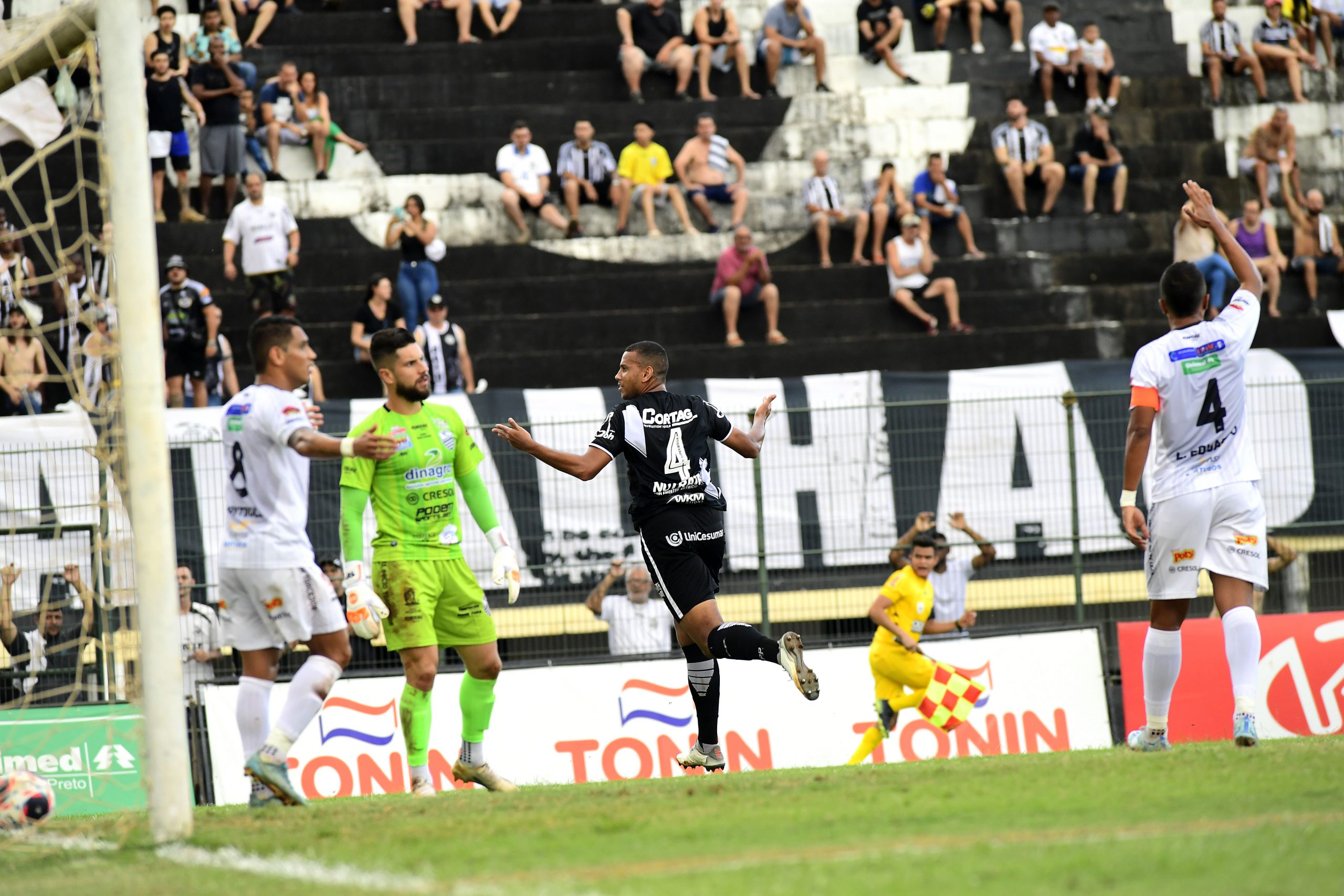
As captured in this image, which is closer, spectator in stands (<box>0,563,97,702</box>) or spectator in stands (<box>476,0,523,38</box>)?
spectator in stands (<box>0,563,97,702</box>)

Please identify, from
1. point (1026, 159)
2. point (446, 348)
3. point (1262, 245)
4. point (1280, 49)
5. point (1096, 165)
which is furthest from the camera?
point (1280, 49)

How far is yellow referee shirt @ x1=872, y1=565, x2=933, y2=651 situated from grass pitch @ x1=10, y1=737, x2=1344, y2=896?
518 centimetres

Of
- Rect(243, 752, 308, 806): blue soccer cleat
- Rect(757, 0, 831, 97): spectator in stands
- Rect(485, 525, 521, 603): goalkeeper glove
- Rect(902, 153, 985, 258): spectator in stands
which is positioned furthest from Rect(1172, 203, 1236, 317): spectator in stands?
Rect(243, 752, 308, 806): blue soccer cleat

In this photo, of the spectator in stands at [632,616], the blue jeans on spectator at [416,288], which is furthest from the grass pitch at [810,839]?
the blue jeans on spectator at [416,288]

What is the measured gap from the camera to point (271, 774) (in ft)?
23.5

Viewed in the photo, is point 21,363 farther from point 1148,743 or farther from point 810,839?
point 810,839

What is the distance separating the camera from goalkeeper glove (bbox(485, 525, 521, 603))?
8000mm

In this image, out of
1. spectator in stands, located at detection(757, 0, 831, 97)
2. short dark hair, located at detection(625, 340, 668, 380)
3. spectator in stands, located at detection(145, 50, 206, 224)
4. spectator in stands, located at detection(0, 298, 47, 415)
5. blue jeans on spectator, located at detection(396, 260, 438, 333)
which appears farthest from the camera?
spectator in stands, located at detection(757, 0, 831, 97)

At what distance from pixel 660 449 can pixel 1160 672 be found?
2.96 meters

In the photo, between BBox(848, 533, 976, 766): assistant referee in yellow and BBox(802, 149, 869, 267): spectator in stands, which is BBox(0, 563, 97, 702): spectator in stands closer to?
BBox(848, 533, 976, 766): assistant referee in yellow

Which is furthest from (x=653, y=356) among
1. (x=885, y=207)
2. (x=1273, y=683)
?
(x=885, y=207)

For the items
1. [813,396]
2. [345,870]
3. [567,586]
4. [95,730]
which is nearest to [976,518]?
[813,396]

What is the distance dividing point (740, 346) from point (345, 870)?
14.2m

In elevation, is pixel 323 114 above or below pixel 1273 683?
above
